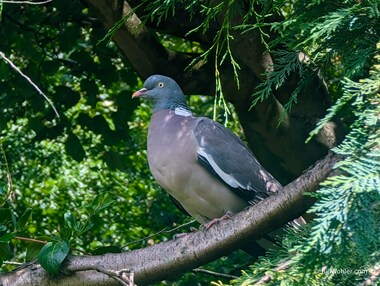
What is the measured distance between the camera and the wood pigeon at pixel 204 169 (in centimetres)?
435

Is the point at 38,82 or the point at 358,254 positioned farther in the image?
the point at 38,82

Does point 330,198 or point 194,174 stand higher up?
point 330,198

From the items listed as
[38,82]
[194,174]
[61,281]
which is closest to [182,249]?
[61,281]

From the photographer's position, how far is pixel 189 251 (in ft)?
11.6

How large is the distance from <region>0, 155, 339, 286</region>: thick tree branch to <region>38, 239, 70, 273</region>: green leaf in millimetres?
69

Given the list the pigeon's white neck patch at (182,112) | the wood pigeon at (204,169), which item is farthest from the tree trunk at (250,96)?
the wood pigeon at (204,169)

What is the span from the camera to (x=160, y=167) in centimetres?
436

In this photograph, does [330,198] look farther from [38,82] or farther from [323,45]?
[38,82]

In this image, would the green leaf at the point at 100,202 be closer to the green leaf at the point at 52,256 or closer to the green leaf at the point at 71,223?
the green leaf at the point at 71,223

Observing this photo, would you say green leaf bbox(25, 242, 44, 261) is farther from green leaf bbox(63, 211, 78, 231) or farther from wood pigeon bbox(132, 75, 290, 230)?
wood pigeon bbox(132, 75, 290, 230)

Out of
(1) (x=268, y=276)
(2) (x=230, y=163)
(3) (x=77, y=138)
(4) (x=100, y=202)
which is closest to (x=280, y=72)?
(1) (x=268, y=276)

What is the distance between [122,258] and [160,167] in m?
0.83

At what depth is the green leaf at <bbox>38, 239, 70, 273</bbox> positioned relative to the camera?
3.58 meters

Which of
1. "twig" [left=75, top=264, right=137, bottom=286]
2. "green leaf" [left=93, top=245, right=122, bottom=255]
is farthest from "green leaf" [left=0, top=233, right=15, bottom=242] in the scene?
"green leaf" [left=93, top=245, right=122, bottom=255]
